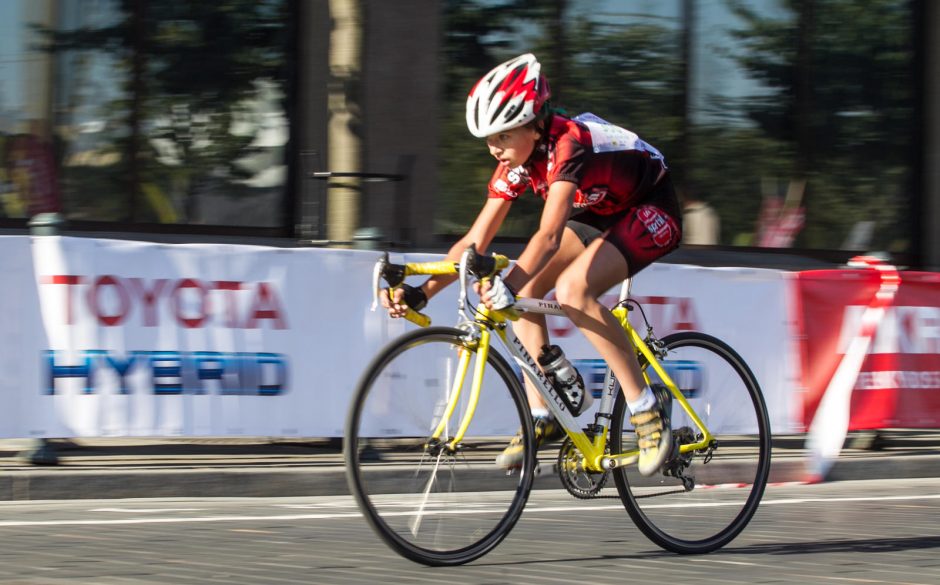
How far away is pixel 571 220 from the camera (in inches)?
228

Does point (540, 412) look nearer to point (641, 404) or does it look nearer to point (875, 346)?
point (641, 404)

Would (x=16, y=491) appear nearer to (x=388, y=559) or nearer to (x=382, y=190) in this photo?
(x=388, y=559)

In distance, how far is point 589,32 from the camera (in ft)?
41.7

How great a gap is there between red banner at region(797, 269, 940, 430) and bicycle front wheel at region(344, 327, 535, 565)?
199 inches

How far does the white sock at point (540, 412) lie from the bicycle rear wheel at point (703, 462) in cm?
31

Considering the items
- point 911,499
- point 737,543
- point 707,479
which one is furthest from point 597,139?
point 911,499

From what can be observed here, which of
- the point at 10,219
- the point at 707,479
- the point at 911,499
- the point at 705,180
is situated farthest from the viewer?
the point at 705,180

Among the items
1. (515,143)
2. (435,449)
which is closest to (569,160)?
(515,143)

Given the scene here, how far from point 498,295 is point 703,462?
1369mm

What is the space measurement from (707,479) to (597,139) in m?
1.52

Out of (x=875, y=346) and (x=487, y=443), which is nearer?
(x=487, y=443)

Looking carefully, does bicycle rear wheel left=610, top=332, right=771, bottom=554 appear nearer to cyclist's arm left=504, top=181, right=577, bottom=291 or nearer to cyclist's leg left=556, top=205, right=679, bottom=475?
cyclist's leg left=556, top=205, right=679, bottom=475

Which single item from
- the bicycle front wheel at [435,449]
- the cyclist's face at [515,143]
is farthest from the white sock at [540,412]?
the cyclist's face at [515,143]

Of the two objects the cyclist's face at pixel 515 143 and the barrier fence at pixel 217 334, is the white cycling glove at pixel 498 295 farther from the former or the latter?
the barrier fence at pixel 217 334
